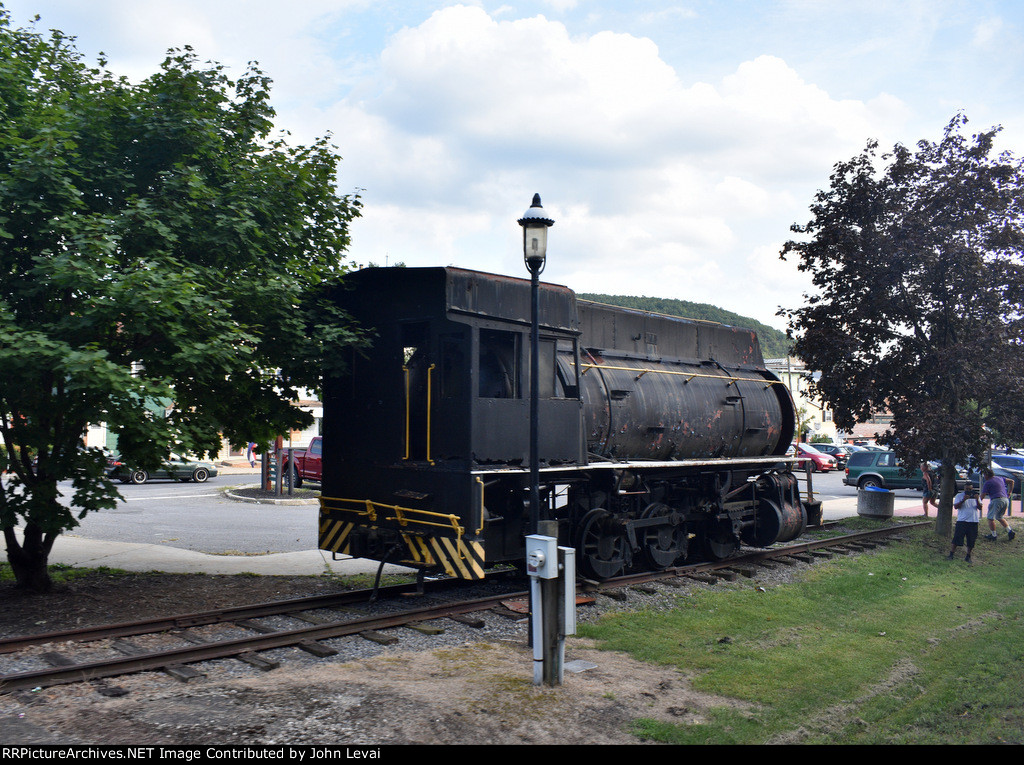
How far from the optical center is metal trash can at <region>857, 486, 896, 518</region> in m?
19.3

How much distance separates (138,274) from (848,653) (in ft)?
25.5

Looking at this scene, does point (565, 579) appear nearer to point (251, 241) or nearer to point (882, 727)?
point (882, 727)

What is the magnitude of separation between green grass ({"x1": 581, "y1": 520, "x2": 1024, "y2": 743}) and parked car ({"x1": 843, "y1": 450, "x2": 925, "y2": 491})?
1703 cm

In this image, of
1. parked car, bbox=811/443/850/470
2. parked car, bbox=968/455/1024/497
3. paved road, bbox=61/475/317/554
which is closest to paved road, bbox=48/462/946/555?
paved road, bbox=61/475/317/554

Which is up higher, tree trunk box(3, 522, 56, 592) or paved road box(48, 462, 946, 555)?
tree trunk box(3, 522, 56, 592)

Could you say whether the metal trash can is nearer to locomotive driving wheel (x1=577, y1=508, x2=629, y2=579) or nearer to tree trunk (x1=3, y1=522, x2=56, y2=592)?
locomotive driving wheel (x1=577, y1=508, x2=629, y2=579)

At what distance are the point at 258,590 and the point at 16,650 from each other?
3.30 metres

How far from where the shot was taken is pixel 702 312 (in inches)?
4968

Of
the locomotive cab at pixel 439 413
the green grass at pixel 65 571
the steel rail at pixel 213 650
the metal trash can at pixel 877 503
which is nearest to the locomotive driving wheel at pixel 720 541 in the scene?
the locomotive cab at pixel 439 413

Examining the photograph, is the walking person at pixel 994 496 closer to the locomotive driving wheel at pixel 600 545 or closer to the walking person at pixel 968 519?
the walking person at pixel 968 519

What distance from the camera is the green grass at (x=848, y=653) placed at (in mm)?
5723

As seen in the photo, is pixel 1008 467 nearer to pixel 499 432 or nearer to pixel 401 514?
pixel 499 432

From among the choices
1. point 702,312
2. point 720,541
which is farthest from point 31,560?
point 702,312

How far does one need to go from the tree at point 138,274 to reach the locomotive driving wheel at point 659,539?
514 cm
